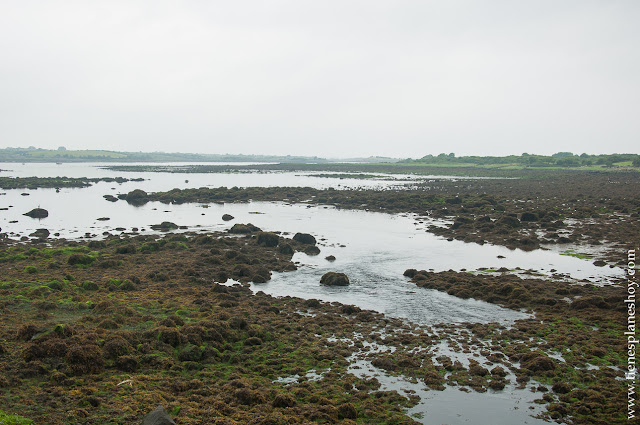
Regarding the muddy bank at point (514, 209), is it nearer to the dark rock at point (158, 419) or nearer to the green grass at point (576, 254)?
the green grass at point (576, 254)

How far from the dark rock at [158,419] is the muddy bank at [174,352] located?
1.07 meters

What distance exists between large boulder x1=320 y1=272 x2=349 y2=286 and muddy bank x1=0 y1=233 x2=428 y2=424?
441 centimetres

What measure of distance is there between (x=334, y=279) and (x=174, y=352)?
14.1 m

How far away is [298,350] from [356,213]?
169ft

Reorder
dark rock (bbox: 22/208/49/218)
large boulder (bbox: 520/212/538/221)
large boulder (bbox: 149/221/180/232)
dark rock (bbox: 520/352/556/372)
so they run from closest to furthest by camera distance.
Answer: dark rock (bbox: 520/352/556/372), large boulder (bbox: 149/221/180/232), large boulder (bbox: 520/212/538/221), dark rock (bbox: 22/208/49/218)

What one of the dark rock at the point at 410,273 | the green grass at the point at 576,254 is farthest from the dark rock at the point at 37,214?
the green grass at the point at 576,254

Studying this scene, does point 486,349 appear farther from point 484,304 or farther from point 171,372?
point 171,372

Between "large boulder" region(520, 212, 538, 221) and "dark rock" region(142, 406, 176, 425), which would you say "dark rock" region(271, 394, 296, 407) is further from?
"large boulder" region(520, 212, 538, 221)

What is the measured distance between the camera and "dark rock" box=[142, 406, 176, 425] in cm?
1204

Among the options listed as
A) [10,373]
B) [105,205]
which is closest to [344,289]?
[10,373]

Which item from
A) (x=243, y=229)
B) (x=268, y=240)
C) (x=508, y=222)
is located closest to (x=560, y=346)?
(x=268, y=240)

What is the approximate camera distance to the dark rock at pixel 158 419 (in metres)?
12.0

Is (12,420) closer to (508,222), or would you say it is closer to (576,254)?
(576,254)

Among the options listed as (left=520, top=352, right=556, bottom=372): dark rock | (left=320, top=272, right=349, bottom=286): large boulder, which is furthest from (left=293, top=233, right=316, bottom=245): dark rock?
(left=520, top=352, right=556, bottom=372): dark rock
